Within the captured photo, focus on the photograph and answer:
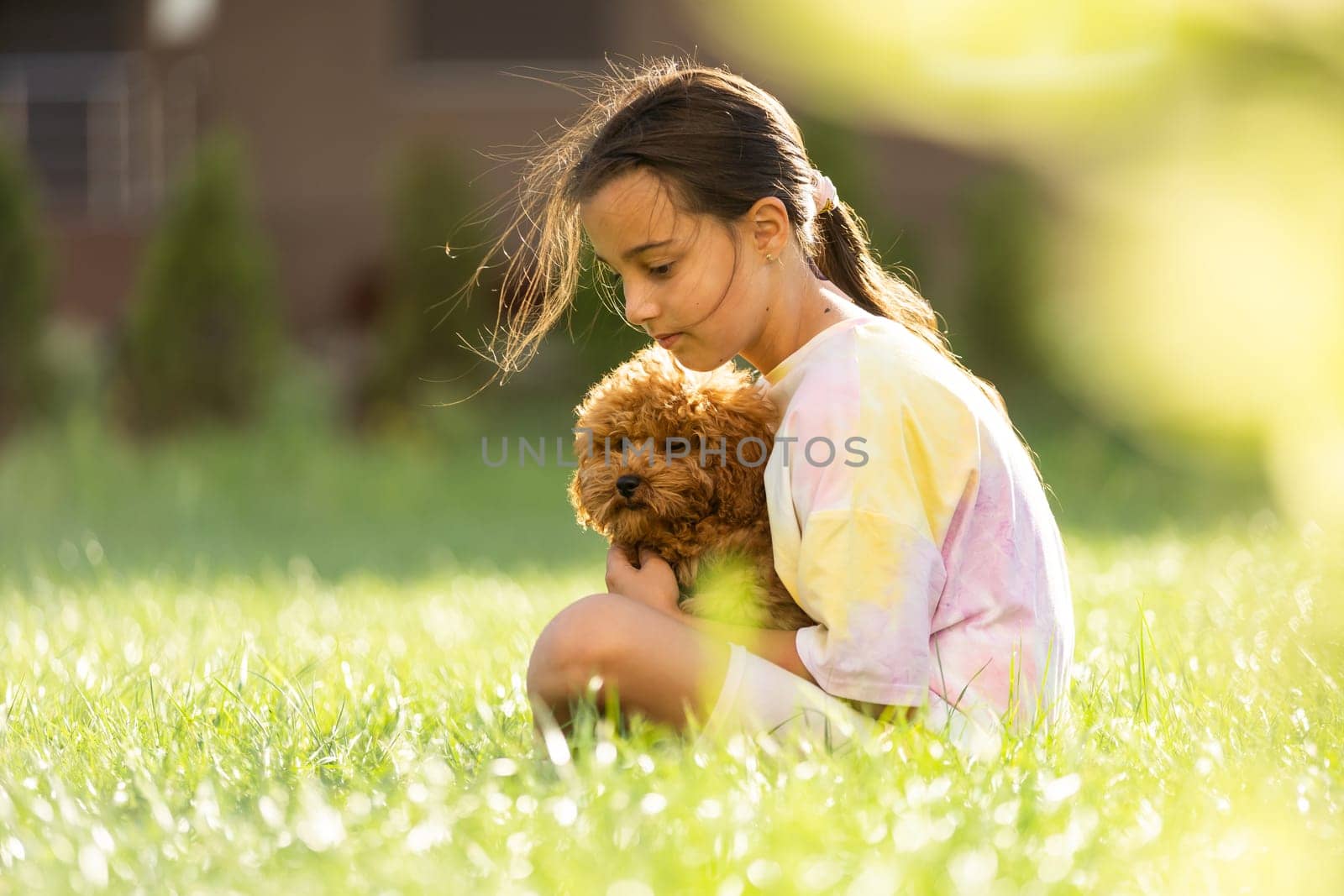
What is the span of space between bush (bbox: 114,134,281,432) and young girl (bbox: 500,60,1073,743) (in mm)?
9258

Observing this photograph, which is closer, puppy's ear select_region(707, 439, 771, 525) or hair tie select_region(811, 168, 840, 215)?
puppy's ear select_region(707, 439, 771, 525)

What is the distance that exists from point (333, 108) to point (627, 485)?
12.0 m

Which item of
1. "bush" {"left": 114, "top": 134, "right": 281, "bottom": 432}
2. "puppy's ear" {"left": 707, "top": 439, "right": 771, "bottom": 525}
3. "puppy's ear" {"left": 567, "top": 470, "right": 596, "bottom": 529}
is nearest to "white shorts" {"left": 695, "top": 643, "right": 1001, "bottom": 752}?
"puppy's ear" {"left": 707, "top": 439, "right": 771, "bottom": 525}

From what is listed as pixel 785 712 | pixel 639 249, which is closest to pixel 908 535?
pixel 785 712

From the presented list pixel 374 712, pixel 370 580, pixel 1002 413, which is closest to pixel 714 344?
pixel 1002 413

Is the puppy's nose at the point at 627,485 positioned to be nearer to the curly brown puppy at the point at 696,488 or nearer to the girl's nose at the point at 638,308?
the curly brown puppy at the point at 696,488

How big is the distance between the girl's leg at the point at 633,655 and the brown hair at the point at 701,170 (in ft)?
2.07

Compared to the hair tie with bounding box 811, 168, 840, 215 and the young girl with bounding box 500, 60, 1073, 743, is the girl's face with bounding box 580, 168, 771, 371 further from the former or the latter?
the hair tie with bounding box 811, 168, 840, 215

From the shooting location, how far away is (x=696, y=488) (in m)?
2.78

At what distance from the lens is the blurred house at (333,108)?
13594 mm

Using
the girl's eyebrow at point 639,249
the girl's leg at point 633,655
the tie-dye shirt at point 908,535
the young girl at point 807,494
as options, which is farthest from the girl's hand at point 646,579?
the girl's eyebrow at point 639,249

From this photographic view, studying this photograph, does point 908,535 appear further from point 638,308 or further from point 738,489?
point 638,308

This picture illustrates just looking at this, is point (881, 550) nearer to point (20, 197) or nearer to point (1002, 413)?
point (1002, 413)

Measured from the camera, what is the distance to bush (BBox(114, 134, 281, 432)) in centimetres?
1153
